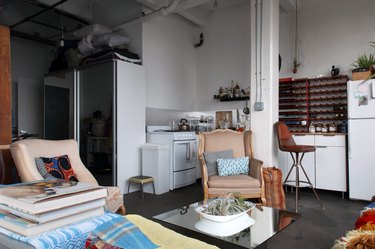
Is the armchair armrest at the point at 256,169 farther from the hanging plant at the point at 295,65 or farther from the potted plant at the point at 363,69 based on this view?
the hanging plant at the point at 295,65

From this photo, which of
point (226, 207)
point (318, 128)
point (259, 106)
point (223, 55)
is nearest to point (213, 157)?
point (259, 106)

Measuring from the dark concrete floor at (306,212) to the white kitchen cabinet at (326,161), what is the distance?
22cm

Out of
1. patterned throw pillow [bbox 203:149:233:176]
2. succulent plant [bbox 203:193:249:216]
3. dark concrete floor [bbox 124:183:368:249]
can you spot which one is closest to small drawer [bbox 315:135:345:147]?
dark concrete floor [bbox 124:183:368:249]

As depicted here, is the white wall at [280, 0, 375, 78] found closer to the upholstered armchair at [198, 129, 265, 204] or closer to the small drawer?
the small drawer

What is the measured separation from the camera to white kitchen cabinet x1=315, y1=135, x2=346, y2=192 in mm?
3941

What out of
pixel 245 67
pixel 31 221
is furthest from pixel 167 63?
pixel 31 221

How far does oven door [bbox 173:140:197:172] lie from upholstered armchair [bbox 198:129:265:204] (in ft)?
3.12

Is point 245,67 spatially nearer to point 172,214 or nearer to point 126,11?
point 126,11

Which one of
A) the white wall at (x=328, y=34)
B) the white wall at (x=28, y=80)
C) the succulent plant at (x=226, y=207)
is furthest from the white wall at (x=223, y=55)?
the white wall at (x=28, y=80)

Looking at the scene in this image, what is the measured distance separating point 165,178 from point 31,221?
3817 mm

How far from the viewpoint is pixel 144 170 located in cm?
449

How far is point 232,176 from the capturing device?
10.7 feet

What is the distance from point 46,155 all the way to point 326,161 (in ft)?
12.6

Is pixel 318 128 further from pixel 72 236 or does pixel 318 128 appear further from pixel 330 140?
pixel 72 236
